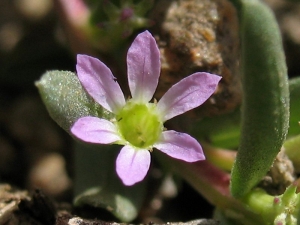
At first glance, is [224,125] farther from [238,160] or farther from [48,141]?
[48,141]

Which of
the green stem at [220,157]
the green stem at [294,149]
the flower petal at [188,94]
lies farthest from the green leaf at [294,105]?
the flower petal at [188,94]

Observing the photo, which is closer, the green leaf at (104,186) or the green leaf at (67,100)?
the green leaf at (67,100)

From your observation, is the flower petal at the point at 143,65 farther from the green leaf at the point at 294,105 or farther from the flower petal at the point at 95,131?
the green leaf at the point at 294,105

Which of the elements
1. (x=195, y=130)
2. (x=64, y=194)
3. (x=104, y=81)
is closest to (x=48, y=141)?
(x=64, y=194)

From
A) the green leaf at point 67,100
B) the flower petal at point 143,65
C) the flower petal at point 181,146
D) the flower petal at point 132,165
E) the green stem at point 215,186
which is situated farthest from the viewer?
the green stem at point 215,186

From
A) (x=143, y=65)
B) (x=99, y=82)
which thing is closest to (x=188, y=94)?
(x=143, y=65)

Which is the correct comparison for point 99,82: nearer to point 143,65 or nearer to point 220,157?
point 143,65

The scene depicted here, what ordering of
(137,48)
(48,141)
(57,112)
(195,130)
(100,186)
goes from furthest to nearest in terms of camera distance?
1. (48,141)
2. (195,130)
3. (100,186)
4. (57,112)
5. (137,48)
